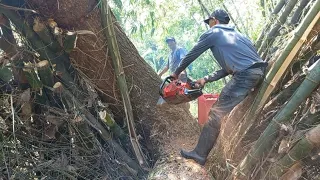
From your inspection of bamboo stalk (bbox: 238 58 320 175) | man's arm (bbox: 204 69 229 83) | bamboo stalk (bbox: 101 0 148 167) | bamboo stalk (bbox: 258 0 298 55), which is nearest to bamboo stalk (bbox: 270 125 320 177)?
bamboo stalk (bbox: 238 58 320 175)

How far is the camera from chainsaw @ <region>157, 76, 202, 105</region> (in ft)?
9.83

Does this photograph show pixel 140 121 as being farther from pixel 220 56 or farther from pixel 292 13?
pixel 292 13

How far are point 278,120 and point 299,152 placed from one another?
24cm

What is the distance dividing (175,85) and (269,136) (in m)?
0.93

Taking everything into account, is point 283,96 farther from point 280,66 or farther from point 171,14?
point 171,14

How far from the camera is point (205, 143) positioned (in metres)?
3.01

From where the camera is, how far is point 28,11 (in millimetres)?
2848

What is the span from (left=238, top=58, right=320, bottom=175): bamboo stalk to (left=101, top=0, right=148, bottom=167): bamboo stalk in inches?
40.7

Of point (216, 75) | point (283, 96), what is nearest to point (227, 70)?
point (216, 75)

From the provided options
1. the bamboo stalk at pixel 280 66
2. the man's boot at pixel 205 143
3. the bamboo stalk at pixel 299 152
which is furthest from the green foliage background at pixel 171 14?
the bamboo stalk at pixel 299 152

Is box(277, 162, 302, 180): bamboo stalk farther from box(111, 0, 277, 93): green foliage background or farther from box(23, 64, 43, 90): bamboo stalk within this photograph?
box(111, 0, 277, 93): green foliage background

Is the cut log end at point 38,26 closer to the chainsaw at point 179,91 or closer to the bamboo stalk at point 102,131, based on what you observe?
the bamboo stalk at point 102,131

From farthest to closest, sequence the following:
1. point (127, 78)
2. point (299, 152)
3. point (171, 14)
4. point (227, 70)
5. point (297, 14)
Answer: point (171, 14) → point (127, 78) → point (297, 14) → point (227, 70) → point (299, 152)

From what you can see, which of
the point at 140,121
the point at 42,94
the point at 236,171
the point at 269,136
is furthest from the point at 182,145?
the point at 42,94
